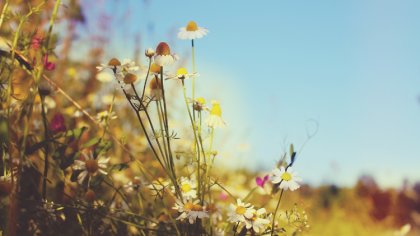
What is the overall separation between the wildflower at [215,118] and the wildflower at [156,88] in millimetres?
138

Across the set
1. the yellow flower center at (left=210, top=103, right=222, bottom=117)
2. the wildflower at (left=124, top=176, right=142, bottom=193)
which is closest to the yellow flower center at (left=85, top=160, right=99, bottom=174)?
the wildflower at (left=124, top=176, right=142, bottom=193)

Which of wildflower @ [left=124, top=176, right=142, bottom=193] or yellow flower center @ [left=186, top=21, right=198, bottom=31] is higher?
yellow flower center @ [left=186, top=21, right=198, bottom=31]

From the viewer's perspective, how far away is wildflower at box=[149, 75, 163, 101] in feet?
3.91

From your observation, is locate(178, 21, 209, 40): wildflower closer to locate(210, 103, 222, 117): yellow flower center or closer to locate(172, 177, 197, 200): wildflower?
locate(210, 103, 222, 117): yellow flower center

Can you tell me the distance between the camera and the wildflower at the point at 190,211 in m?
1.12

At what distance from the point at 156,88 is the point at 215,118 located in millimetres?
166

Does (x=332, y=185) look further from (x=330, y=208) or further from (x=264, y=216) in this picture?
(x=264, y=216)

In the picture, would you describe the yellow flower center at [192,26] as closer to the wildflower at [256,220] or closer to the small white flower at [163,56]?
the small white flower at [163,56]

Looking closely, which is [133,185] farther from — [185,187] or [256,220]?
[256,220]

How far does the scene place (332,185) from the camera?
611cm

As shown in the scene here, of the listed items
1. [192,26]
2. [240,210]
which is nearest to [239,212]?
[240,210]

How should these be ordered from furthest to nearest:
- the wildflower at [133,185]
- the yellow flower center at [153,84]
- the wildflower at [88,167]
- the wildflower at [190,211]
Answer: the wildflower at [133,185] → the wildflower at [88,167] → the yellow flower center at [153,84] → the wildflower at [190,211]

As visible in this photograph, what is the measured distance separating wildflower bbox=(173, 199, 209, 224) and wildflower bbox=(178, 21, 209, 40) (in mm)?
395

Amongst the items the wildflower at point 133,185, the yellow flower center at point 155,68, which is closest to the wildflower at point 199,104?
the yellow flower center at point 155,68
